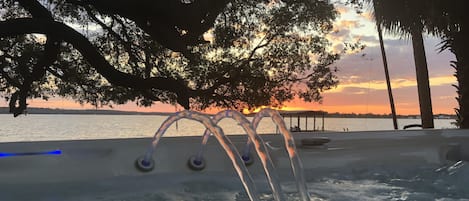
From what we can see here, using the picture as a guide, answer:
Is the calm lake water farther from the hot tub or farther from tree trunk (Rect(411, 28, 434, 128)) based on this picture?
the hot tub

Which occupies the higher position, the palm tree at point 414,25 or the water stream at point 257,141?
the palm tree at point 414,25

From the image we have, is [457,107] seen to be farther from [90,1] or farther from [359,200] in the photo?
[90,1]

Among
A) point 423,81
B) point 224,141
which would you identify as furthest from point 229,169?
point 423,81

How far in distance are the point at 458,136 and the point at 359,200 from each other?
1.30 m

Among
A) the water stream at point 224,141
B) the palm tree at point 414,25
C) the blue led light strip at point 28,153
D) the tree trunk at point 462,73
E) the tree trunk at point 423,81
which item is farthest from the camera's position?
the tree trunk at point 423,81

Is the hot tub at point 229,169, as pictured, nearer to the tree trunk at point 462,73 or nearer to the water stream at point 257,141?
the water stream at point 257,141

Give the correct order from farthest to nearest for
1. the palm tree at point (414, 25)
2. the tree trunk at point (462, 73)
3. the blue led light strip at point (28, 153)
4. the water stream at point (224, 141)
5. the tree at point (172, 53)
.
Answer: the tree at point (172, 53), the palm tree at point (414, 25), the tree trunk at point (462, 73), the blue led light strip at point (28, 153), the water stream at point (224, 141)

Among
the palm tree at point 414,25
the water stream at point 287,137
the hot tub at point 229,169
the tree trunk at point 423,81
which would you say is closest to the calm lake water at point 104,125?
the tree trunk at point 423,81

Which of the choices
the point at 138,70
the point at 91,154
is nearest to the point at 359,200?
the point at 91,154

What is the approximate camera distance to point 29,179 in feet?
6.03

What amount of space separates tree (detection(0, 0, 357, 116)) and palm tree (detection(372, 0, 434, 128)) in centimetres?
137

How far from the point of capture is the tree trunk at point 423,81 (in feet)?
18.3

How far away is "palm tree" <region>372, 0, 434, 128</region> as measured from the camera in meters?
4.66

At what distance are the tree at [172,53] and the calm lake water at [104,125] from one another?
53cm
